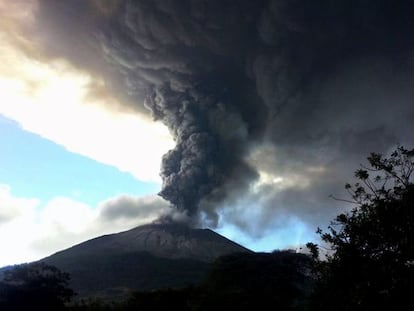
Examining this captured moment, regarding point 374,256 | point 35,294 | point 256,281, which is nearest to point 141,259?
point 256,281

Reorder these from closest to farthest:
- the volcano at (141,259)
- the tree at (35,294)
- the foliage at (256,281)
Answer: the tree at (35,294), the foliage at (256,281), the volcano at (141,259)

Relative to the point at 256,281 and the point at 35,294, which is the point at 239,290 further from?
the point at 35,294

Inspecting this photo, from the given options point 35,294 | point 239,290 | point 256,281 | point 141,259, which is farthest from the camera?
point 141,259

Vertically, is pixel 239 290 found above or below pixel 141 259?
below

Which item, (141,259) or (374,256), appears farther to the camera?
(141,259)

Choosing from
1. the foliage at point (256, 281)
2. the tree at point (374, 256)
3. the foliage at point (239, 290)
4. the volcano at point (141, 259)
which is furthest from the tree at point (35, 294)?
the volcano at point (141, 259)

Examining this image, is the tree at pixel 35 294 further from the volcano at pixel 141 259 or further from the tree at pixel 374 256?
the volcano at pixel 141 259

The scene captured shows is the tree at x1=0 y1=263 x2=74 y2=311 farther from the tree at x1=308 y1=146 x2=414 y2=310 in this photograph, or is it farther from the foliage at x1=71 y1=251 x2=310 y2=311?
the tree at x1=308 y1=146 x2=414 y2=310

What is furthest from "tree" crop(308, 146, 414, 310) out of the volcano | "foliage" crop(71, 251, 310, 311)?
the volcano

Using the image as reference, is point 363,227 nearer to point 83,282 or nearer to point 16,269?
point 16,269
